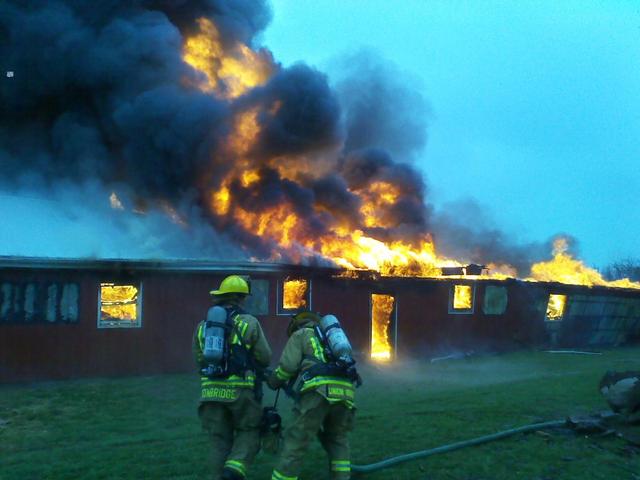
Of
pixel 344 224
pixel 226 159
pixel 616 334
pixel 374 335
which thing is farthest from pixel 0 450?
pixel 616 334

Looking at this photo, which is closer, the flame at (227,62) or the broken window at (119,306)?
the broken window at (119,306)

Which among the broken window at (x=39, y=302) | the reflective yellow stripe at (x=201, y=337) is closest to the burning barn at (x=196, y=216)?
the broken window at (x=39, y=302)

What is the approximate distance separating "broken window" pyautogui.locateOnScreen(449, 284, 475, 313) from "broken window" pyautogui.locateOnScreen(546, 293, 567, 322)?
10.8ft

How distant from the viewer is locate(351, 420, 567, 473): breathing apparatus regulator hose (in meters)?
5.81

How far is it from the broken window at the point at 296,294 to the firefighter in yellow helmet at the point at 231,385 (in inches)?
423

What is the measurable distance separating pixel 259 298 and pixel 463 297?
6894 mm

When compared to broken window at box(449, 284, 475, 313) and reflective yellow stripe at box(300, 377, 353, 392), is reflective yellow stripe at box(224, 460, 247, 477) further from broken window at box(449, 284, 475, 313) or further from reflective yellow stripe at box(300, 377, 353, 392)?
broken window at box(449, 284, 475, 313)

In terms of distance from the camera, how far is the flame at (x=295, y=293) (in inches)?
642

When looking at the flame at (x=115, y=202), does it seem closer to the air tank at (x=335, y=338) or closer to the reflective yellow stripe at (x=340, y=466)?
the air tank at (x=335, y=338)

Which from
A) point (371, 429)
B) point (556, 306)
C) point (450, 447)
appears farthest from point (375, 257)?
point (450, 447)

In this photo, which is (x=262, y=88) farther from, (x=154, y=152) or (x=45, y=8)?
(x=45, y=8)

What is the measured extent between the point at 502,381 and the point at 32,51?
854 inches

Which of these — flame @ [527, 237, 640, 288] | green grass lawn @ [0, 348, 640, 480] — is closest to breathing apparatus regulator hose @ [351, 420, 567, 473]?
green grass lawn @ [0, 348, 640, 480]

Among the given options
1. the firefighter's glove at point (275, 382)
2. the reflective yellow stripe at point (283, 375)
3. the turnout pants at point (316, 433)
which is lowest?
the turnout pants at point (316, 433)
